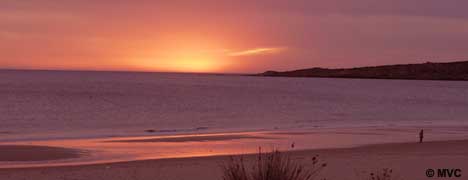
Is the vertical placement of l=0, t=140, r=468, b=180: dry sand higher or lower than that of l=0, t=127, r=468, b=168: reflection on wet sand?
lower

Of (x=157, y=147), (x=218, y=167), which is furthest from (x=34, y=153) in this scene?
(x=218, y=167)

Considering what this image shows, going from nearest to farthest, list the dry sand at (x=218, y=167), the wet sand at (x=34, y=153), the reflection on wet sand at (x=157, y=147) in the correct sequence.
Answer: the dry sand at (x=218, y=167), the reflection on wet sand at (x=157, y=147), the wet sand at (x=34, y=153)

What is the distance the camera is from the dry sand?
13.3 metres

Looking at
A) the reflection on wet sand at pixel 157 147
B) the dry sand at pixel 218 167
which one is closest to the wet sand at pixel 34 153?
the reflection on wet sand at pixel 157 147

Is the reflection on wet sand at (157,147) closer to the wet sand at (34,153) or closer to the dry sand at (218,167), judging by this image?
the wet sand at (34,153)

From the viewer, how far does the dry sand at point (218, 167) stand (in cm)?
1326

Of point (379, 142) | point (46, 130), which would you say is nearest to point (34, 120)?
point (46, 130)

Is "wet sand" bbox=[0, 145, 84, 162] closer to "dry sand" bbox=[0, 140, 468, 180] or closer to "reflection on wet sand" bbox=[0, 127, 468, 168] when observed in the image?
"reflection on wet sand" bbox=[0, 127, 468, 168]

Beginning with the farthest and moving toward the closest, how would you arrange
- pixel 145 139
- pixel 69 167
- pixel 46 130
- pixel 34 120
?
pixel 34 120, pixel 46 130, pixel 145 139, pixel 69 167

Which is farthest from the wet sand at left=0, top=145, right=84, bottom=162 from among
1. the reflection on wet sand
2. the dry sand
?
the dry sand

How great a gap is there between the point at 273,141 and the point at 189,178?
10.7 meters

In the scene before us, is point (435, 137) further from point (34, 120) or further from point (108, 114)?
point (108, 114)

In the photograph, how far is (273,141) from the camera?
2356 centimetres

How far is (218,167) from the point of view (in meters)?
14.5
